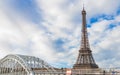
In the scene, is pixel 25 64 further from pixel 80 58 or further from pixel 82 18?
pixel 82 18

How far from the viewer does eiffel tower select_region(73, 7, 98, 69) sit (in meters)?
104

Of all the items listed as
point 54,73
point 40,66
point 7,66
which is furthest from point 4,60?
point 54,73

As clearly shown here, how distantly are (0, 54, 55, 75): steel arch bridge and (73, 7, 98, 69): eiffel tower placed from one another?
18.8m

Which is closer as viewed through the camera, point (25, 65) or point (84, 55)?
point (25, 65)

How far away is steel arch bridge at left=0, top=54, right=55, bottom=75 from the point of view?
261 feet

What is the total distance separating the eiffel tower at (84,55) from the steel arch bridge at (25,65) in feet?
61.7

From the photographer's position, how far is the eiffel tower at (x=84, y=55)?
340 feet

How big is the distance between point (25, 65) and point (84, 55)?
3500 cm

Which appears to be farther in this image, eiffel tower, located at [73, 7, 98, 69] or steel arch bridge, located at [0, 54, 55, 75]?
eiffel tower, located at [73, 7, 98, 69]

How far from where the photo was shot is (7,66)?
9425cm

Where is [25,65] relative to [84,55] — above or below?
below

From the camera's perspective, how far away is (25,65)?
78.6 m

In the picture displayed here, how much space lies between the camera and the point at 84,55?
108312 mm

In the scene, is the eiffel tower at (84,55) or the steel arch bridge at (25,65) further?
the eiffel tower at (84,55)
